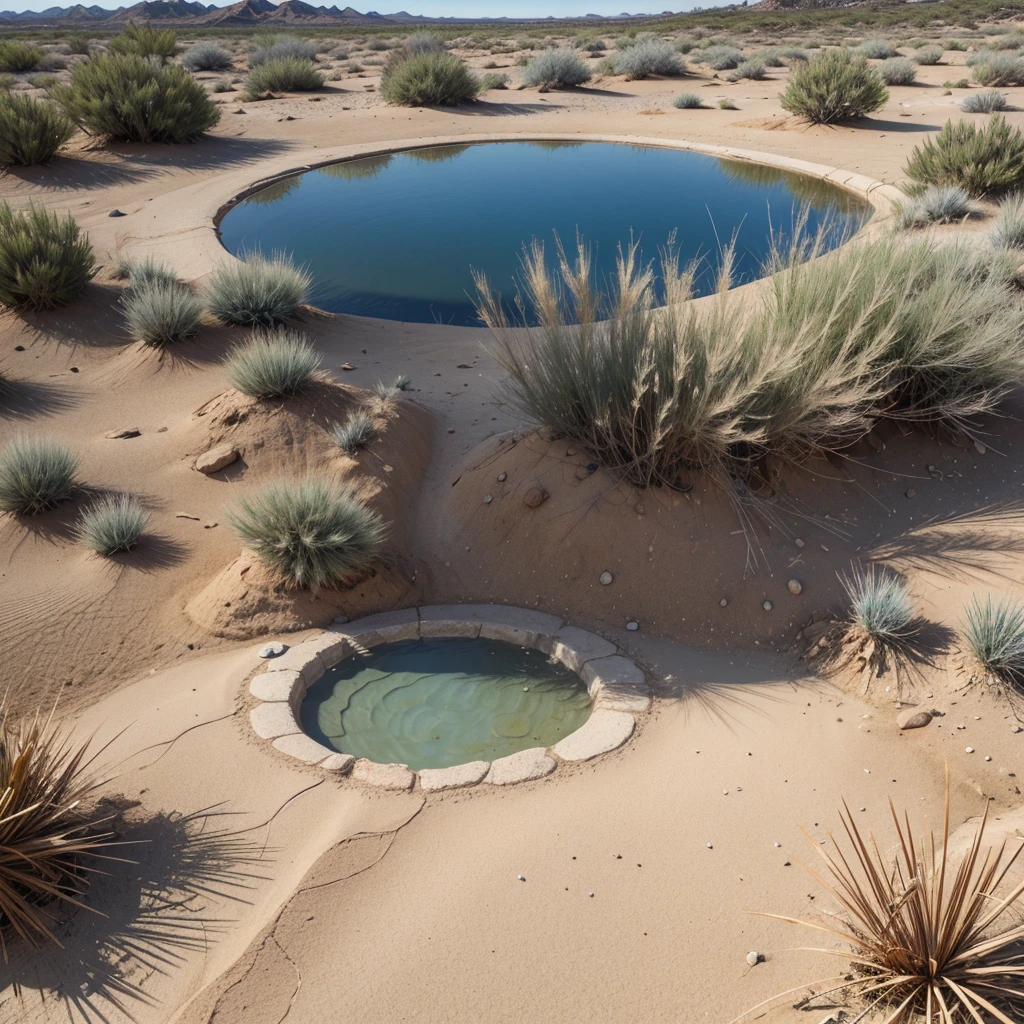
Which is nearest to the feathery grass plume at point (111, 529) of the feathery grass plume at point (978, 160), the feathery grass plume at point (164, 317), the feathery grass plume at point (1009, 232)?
the feathery grass plume at point (164, 317)

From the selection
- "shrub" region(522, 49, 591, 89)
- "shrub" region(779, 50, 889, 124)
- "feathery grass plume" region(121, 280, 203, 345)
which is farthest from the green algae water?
"shrub" region(522, 49, 591, 89)

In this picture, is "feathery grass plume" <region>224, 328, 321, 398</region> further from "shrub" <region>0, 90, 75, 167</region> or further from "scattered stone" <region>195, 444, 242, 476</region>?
"shrub" <region>0, 90, 75, 167</region>

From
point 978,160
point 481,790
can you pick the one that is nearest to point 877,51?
point 978,160

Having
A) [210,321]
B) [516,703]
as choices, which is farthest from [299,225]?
[516,703]

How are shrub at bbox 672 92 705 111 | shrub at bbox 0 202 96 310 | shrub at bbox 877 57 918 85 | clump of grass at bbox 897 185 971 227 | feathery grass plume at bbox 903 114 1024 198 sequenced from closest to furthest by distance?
shrub at bbox 0 202 96 310, clump of grass at bbox 897 185 971 227, feathery grass plume at bbox 903 114 1024 198, shrub at bbox 672 92 705 111, shrub at bbox 877 57 918 85

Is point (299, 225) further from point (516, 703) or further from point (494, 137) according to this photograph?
point (516, 703)

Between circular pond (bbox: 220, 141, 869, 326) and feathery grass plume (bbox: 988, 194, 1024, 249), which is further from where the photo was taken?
circular pond (bbox: 220, 141, 869, 326)
